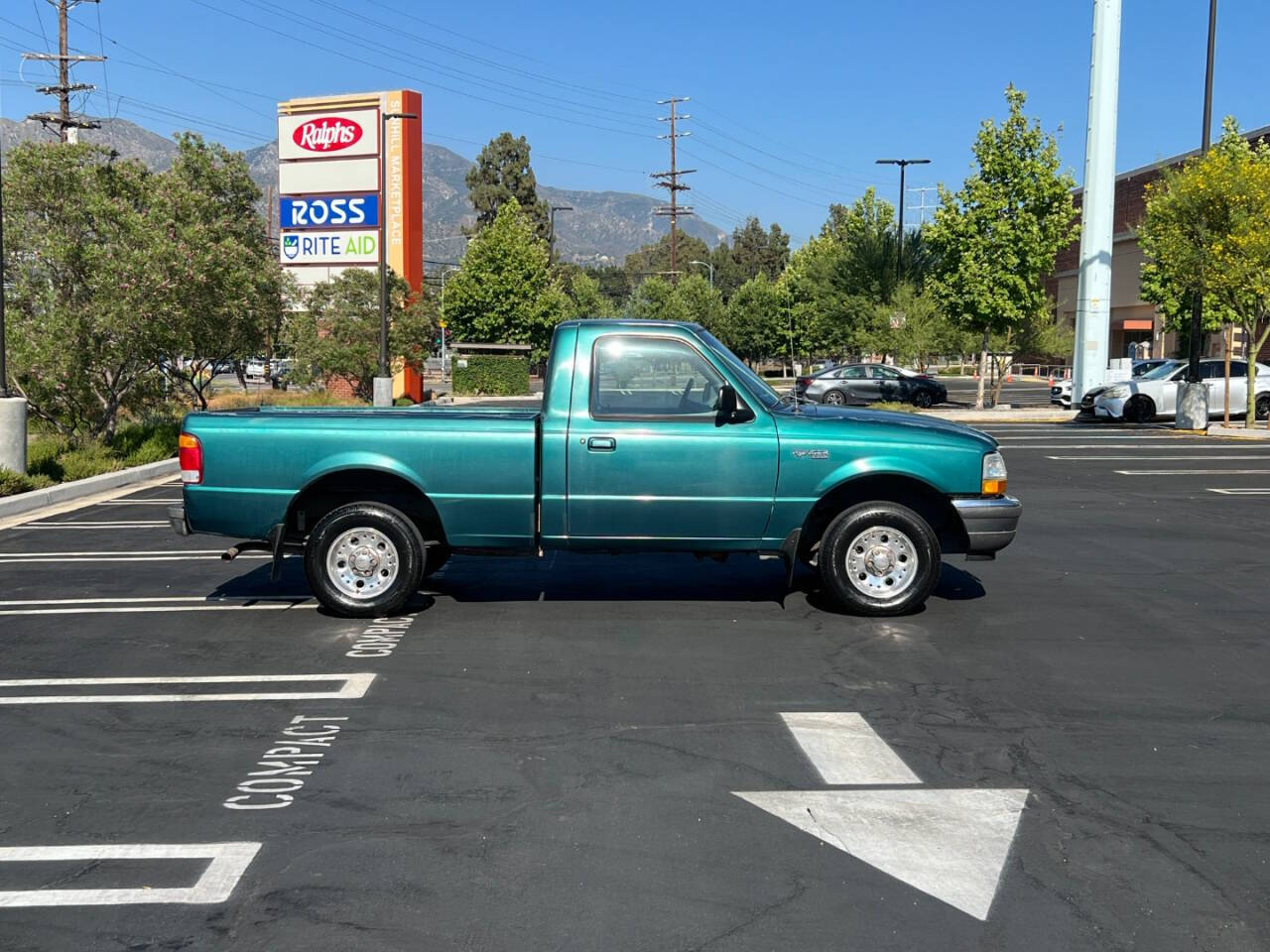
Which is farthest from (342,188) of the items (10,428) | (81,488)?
(10,428)

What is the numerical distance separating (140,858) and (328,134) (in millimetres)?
43620

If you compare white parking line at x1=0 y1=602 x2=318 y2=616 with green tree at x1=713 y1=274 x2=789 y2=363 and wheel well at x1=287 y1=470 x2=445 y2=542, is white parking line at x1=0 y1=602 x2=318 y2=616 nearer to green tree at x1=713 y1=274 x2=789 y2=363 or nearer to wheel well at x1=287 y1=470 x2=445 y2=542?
wheel well at x1=287 y1=470 x2=445 y2=542

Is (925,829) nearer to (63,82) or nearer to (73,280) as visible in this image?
(73,280)

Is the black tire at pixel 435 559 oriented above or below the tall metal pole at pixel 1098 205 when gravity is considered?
below

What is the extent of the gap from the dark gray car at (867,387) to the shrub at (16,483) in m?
25.9

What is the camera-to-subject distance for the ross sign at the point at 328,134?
4462 centimetres

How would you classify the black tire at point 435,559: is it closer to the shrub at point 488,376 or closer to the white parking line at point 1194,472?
the white parking line at point 1194,472

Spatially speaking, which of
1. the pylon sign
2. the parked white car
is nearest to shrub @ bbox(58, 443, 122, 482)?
the parked white car

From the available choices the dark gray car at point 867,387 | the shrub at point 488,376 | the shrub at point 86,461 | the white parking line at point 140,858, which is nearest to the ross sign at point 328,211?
the shrub at point 488,376

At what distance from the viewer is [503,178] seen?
108062 mm

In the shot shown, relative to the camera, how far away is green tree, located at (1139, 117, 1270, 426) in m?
24.8

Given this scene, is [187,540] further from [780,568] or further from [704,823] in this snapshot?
[704,823]

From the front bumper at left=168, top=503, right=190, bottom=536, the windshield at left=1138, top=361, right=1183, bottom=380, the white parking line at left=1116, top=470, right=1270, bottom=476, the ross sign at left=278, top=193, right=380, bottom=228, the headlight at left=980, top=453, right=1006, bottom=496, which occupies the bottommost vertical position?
the white parking line at left=1116, top=470, right=1270, bottom=476

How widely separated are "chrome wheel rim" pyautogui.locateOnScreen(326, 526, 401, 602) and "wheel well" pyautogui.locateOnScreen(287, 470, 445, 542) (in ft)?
0.90
